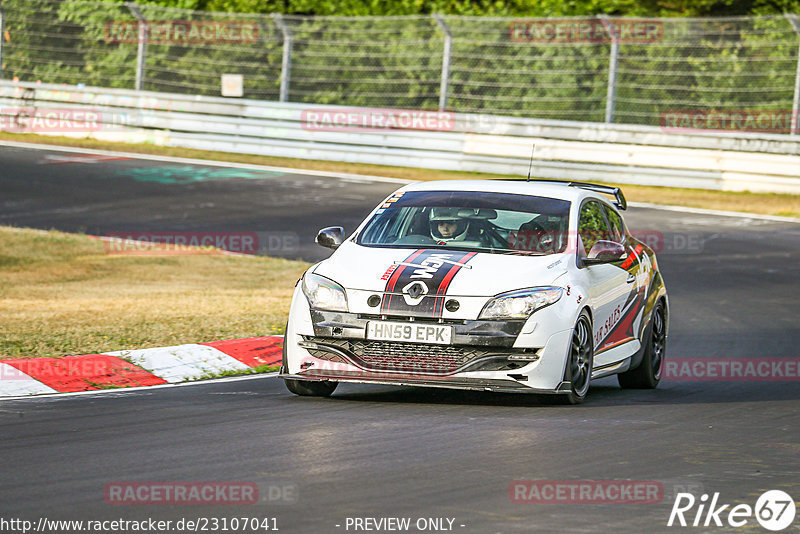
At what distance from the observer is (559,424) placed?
8062mm

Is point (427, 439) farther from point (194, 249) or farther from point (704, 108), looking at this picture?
point (704, 108)

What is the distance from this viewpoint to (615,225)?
10750 millimetres

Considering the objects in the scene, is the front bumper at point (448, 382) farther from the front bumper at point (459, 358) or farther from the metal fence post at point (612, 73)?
the metal fence post at point (612, 73)

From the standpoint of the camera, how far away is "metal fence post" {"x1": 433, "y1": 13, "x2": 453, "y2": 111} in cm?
2688

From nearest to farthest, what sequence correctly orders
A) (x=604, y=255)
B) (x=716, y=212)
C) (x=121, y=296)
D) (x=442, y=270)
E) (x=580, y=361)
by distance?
1. (x=442, y=270)
2. (x=580, y=361)
3. (x=604, y=255)
4. (x=121, y=296)
5. (x=716, y=212)

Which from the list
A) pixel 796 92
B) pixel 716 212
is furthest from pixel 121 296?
pixel 796 92

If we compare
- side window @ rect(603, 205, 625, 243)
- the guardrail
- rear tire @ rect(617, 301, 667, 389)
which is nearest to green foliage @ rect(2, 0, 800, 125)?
the guardrail

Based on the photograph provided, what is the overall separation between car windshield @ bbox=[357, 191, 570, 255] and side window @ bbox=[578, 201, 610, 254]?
7.6 inches

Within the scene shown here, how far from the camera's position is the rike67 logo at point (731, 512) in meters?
5.68

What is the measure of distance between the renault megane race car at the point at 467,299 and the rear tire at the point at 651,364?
41 centimetres

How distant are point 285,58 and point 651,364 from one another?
18.8 meters

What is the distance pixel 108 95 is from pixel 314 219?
394 inches

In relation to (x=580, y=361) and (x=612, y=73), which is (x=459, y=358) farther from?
(x=612, y=73)

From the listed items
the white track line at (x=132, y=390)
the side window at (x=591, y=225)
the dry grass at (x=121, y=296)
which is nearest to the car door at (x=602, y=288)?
the side window at (x=591, y=225)
